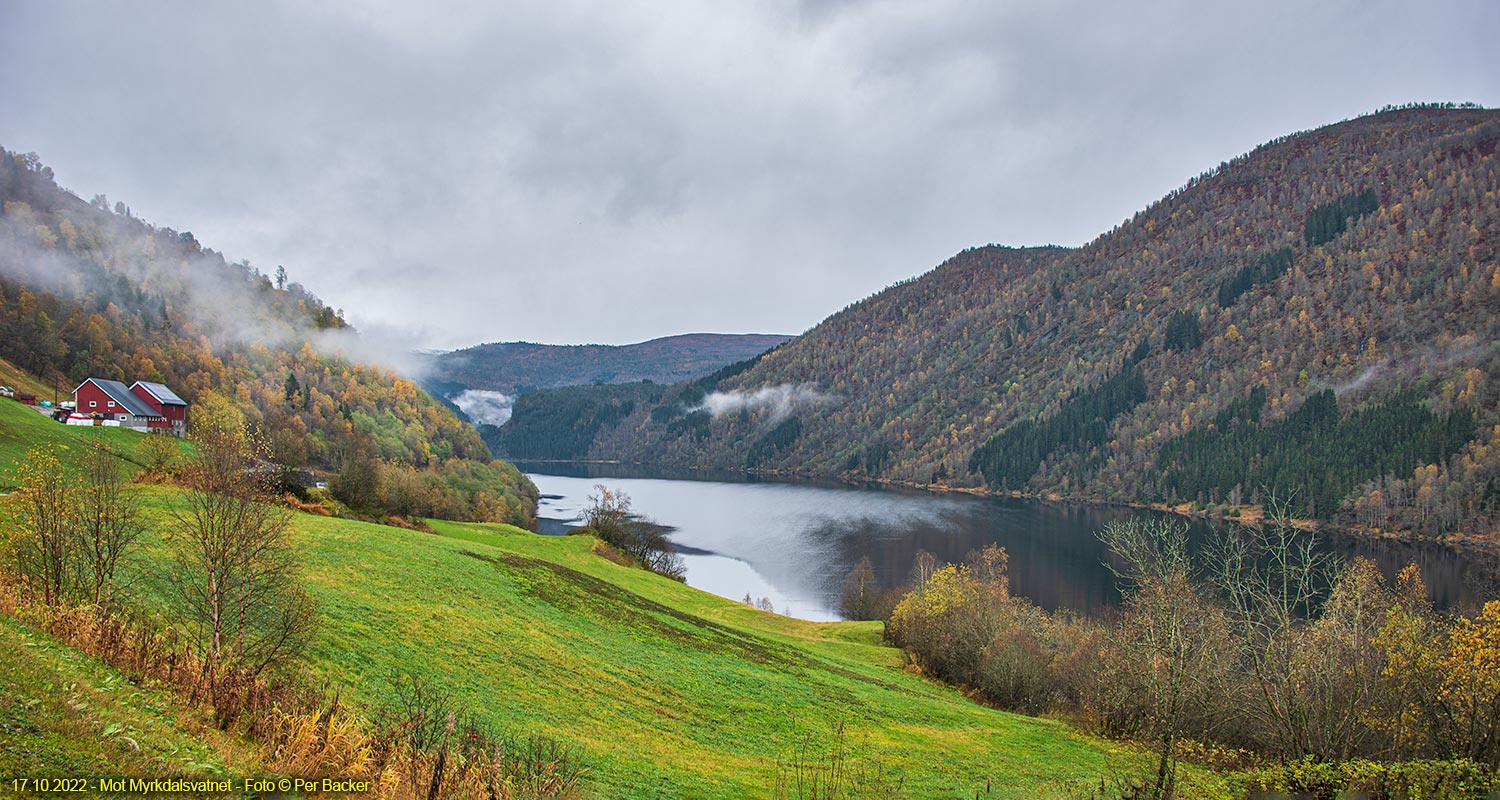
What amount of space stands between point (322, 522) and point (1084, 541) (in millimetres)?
101219

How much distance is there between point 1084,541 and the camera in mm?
104375

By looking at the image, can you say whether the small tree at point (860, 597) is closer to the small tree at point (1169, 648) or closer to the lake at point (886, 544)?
the lake at point (886, 544)

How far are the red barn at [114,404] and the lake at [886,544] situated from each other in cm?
4804

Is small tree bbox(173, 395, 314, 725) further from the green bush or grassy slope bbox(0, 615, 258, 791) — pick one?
the green bush

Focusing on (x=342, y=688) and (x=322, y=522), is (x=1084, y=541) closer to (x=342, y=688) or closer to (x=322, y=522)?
(x=322, y=522)

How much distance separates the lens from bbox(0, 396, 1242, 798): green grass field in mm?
15273

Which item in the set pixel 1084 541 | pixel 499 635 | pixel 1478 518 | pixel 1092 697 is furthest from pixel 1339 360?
pixel 499 635

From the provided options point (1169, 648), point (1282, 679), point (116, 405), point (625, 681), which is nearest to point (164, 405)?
point (116, 405)

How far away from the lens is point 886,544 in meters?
99.6

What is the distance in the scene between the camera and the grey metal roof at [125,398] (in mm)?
65625

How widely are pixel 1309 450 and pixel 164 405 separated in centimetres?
19107

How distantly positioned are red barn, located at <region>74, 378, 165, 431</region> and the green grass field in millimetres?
39332

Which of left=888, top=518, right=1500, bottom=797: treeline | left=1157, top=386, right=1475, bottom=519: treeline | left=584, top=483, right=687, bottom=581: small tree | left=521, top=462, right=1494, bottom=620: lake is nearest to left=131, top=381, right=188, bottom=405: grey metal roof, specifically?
left=584, top=483, right=687, bottom=581: small tree

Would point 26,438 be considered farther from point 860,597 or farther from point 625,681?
point 860,597
